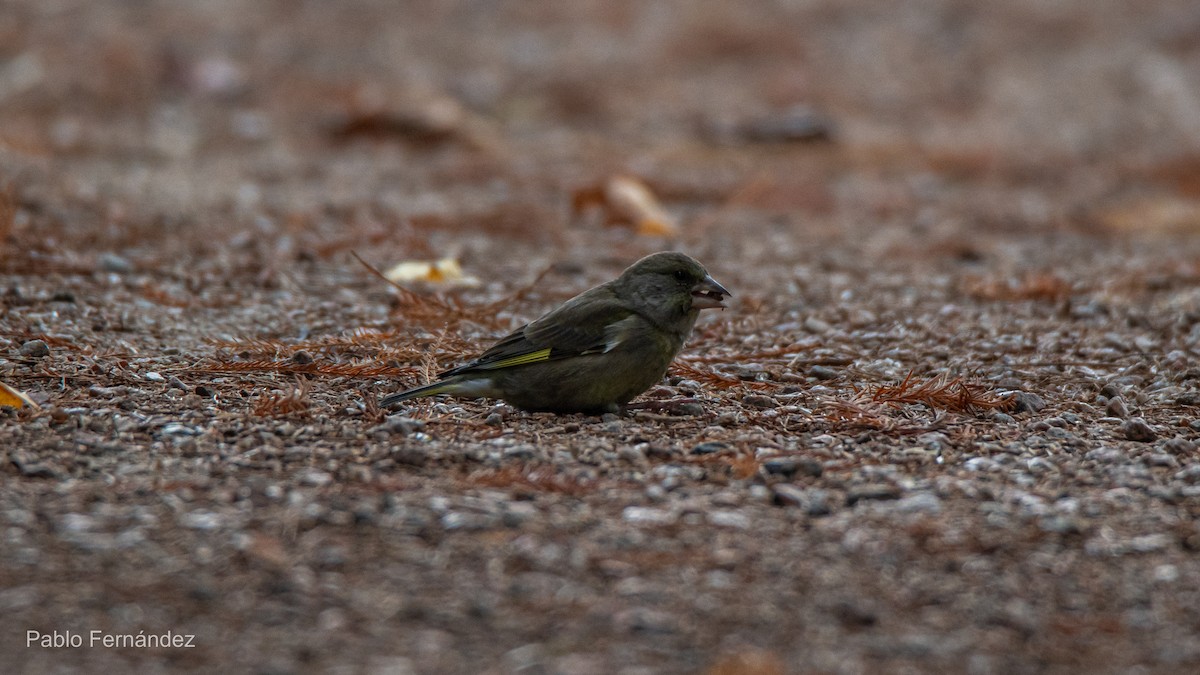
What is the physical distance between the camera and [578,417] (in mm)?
5316

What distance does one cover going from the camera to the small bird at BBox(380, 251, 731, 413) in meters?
5.19

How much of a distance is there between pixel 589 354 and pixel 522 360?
26 centimetres

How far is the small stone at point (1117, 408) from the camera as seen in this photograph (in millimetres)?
5379

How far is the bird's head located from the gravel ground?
0.40 metres

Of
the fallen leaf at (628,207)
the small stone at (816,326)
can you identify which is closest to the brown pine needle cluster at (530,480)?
the small stone at (816,326)

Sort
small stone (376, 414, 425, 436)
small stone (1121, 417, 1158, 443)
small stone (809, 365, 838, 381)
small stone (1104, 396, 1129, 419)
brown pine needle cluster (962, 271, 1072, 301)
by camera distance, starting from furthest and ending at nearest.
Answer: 1. brown pine needle cluster (962, 271, 1072, 301)
2. small stone (809, 365, 838, 381)
3. small stone (1104, 396, 1129, 419)
4. small stone (1121, 417, 1158, 443)
5. small stone (376, 414, 425, 436)

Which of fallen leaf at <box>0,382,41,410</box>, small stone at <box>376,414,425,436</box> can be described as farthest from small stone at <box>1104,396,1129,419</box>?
fallen leaf at <box>0,382,41,410</box>

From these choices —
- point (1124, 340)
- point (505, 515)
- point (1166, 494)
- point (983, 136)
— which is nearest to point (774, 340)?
point (1124, 340)

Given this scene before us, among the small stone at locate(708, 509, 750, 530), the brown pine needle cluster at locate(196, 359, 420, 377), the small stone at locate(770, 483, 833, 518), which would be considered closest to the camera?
the small stone at locate(708, 509, 750, 530)

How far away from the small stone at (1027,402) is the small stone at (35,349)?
3.98 metres

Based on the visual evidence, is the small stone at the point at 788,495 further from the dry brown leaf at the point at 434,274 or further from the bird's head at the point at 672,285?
the dry brown leaf at the point at 434,274

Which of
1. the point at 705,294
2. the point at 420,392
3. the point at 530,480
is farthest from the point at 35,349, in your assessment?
the point at 705,294

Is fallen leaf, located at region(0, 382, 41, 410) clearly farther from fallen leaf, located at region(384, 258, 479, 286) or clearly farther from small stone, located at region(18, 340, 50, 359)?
fallen leaf, located at region(384, 258, 479, 286)

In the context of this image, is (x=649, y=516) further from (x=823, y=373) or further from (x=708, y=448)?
(x=823, y=373)
